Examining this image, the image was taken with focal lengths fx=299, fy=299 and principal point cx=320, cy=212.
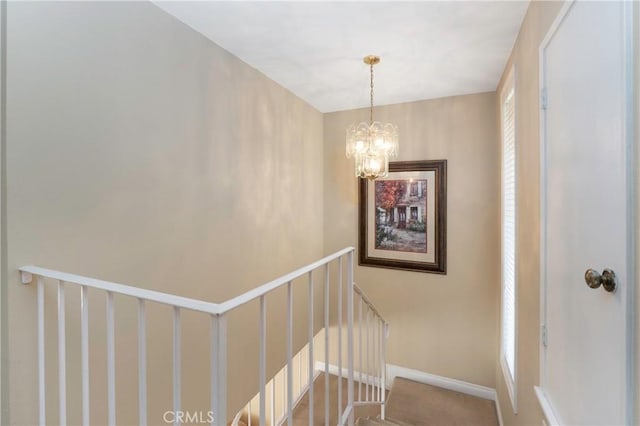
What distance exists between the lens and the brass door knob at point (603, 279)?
82 cm

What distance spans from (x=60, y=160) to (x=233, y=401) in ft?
6.33

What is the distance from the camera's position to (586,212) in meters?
0.99

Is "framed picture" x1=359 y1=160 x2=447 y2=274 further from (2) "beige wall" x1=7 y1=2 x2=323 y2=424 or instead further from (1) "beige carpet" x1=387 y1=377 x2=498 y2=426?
(2) "beige wall" x1=7 y1=2 x2=323 y2=424

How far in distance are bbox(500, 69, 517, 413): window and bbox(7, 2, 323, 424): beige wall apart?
6.45ft

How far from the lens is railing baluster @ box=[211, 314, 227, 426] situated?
2.48 feet

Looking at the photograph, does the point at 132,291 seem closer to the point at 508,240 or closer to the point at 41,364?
the point at 41,364

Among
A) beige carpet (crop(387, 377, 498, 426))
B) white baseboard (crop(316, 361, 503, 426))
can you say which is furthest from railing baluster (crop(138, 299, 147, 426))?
beige carpet (crop(387, 377, 498, 426))

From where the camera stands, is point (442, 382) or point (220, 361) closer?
point (220, 361)

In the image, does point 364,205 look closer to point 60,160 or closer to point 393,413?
point 393,413

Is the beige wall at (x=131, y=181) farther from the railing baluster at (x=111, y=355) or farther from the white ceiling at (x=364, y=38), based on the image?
the railing baluster at (x=111, y=355)

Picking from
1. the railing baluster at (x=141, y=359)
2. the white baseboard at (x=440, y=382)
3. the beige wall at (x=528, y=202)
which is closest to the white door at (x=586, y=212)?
the beige wall at (x=528, y=202)

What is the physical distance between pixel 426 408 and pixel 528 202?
98.1 inches

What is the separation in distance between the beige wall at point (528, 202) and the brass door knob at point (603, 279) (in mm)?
663

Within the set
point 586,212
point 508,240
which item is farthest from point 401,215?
point 586,212
